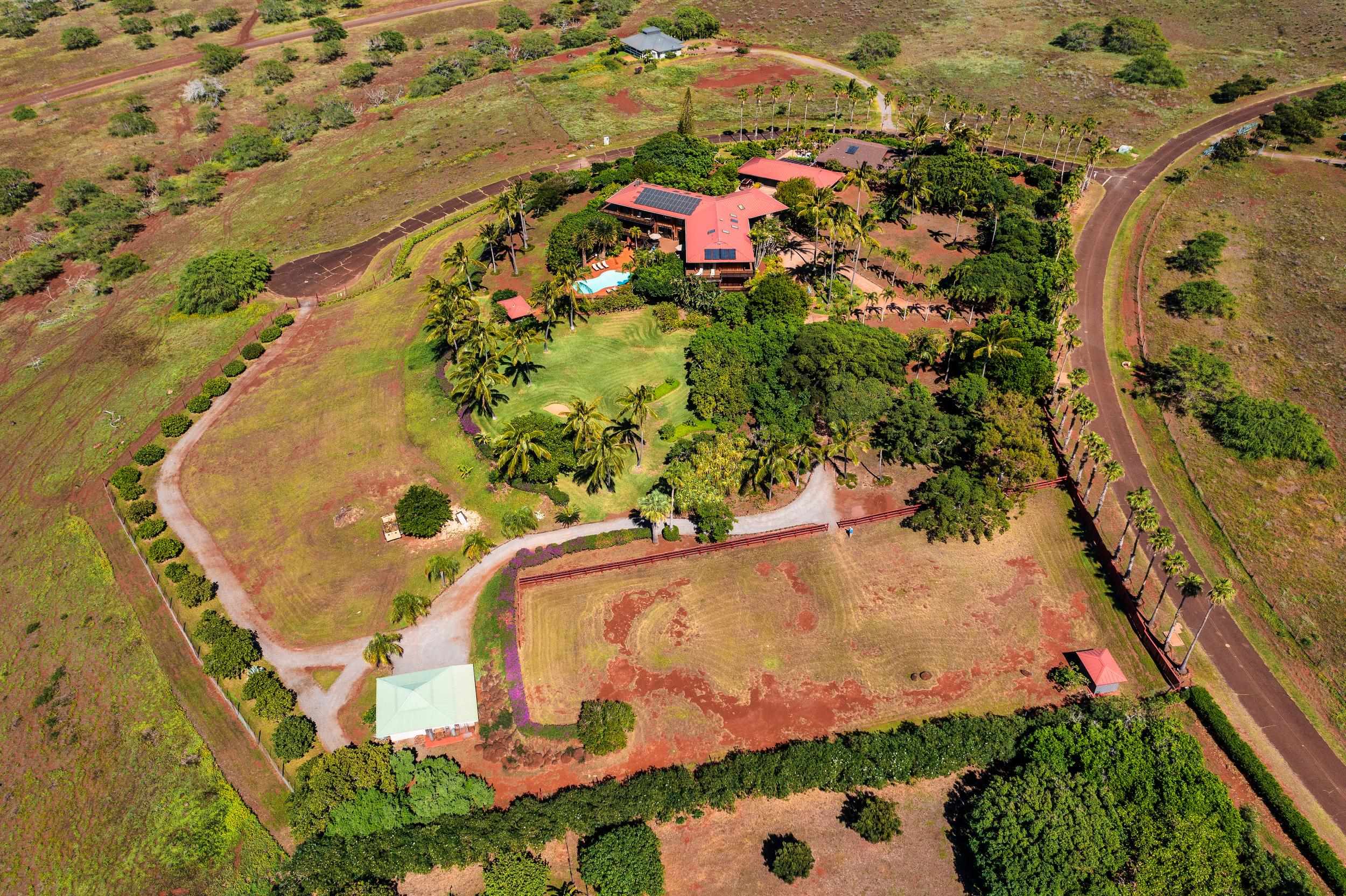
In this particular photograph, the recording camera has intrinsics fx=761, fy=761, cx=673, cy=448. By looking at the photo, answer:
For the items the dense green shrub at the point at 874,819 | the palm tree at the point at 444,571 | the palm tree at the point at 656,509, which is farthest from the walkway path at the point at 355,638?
the dense green shrub at the point at 874,819

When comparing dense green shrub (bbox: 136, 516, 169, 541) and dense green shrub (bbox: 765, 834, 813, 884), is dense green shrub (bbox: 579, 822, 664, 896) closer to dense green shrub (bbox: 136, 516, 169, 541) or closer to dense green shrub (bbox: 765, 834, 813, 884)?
dense green shrub (bbox: 765, 834, 813, 884)

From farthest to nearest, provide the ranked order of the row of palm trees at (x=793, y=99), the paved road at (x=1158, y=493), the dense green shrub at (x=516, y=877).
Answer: the row of palm trees at (x=793, y=99)
the paved road at (x=1158, y=493)
the dense green shrub at (x=516, y=877)

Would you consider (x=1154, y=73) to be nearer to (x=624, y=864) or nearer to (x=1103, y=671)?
(x=1103, y=671)

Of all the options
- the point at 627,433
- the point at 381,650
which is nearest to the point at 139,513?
the point at 381,650

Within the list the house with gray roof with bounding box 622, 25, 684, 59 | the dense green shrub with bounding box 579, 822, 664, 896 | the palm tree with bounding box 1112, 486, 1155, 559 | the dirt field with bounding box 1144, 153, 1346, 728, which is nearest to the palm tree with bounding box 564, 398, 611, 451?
the dense green shrub with bounding box 579, 822, 664, 896

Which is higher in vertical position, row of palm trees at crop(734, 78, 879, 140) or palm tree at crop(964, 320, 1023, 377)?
row of palm trees at crop(734, 78, 879, 140)

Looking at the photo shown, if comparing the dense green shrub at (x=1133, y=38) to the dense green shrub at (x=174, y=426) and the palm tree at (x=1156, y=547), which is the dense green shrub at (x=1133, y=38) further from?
the dense green shrub at (x=174, y=426)
